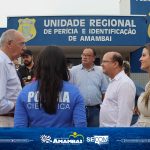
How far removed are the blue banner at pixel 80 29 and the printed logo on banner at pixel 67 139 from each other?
13.4 meters

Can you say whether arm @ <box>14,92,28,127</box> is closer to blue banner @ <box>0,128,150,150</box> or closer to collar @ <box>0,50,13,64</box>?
blue banner @ <box>0,128,150,150</box>

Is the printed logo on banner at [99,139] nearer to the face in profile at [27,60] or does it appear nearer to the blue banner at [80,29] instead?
the face in profile at [27,60]

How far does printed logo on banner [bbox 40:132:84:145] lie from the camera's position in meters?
2.44

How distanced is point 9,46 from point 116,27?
12.1 m

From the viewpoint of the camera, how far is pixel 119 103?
13.6 feet

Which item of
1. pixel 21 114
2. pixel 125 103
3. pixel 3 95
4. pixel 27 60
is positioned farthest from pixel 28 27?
pixel 21 114

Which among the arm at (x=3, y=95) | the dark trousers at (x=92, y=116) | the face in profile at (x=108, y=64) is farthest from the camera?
the dark trousers at (x=92, y=116)

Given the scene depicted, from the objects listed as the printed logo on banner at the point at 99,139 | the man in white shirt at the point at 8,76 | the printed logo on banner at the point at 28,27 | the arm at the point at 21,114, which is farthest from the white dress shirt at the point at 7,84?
the printed logo on banner at the point at 28,27

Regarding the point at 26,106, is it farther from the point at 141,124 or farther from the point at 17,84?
the point at 141,124

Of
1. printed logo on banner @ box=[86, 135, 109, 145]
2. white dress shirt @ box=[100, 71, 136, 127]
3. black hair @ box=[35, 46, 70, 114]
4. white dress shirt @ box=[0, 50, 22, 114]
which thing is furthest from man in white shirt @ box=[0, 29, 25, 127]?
printed logo on banner @ box=[86, 135, 109, 145]

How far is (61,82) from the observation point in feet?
10.0

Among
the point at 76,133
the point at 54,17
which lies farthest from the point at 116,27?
the point at 76,133

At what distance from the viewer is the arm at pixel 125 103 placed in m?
4.10

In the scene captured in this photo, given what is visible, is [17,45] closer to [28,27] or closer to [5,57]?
[5,57]
